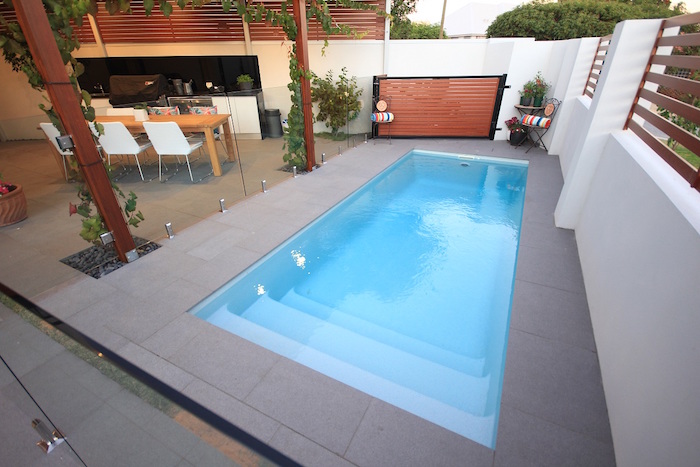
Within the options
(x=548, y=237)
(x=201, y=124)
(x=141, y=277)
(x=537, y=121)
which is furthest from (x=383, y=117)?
(x=141, y=277)

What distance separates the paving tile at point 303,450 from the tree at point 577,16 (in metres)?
13.2

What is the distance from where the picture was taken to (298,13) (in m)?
4.39

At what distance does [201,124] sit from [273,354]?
3640mm

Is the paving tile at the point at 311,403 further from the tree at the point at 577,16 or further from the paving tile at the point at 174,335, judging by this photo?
the tree at the point at 577,16

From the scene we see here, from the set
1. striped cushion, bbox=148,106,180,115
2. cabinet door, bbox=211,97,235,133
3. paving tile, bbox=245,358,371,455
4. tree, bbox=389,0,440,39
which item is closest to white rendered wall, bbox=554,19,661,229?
paving tile, bbox=245,358,371,455

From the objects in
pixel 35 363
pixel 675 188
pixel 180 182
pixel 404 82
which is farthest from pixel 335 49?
pixel 35 363

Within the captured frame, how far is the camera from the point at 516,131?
21.7 ft

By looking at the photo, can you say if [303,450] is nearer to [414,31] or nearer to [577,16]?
[577,16]

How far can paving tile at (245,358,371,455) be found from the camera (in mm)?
1604

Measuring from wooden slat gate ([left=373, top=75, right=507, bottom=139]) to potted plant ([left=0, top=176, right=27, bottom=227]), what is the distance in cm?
618

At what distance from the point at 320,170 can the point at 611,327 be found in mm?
4496

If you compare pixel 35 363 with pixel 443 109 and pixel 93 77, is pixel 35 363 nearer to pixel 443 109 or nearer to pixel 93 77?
pixel 443 109

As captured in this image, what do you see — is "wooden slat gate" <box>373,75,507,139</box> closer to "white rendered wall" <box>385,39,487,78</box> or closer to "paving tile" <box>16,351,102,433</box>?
"white rendered wall" <box>385,39,487,78</box>

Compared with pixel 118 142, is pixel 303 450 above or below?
below
